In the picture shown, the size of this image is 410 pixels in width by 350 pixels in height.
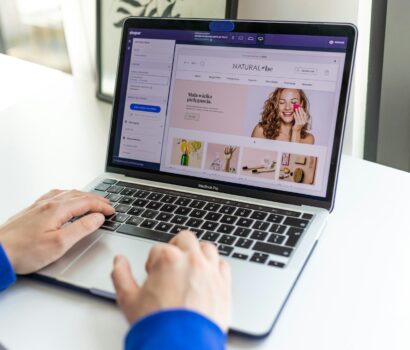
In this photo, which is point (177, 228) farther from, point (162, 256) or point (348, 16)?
point (348, 16)

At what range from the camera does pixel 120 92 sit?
2.64ft

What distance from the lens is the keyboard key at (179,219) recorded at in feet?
2.19

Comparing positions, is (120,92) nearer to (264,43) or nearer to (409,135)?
(264,43)

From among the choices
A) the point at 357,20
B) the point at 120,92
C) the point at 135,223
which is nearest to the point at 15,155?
the point at 120,92

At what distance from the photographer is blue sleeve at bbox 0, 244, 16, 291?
564 millimetres

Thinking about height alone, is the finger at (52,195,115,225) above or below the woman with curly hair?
below

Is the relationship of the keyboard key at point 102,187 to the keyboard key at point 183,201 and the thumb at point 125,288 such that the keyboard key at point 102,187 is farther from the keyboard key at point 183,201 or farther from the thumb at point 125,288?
the thumb at point 125,288

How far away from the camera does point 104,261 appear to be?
1.96 feet

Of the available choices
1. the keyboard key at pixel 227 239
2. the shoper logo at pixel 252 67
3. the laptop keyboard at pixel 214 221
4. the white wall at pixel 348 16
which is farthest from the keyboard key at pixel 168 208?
the white wall at pixel 348 16

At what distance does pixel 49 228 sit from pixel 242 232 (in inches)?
8.8

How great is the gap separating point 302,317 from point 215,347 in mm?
154

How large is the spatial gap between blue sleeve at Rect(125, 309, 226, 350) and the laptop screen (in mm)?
323

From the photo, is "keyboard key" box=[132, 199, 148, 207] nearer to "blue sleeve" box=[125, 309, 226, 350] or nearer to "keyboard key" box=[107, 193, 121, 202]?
"keyboard key" box=[107, 193, 121, 202]

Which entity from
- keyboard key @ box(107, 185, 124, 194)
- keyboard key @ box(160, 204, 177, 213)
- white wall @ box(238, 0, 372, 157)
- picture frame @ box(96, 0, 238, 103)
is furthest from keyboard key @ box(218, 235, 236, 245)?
picture frame @ box(96, 0, 238, 103)
